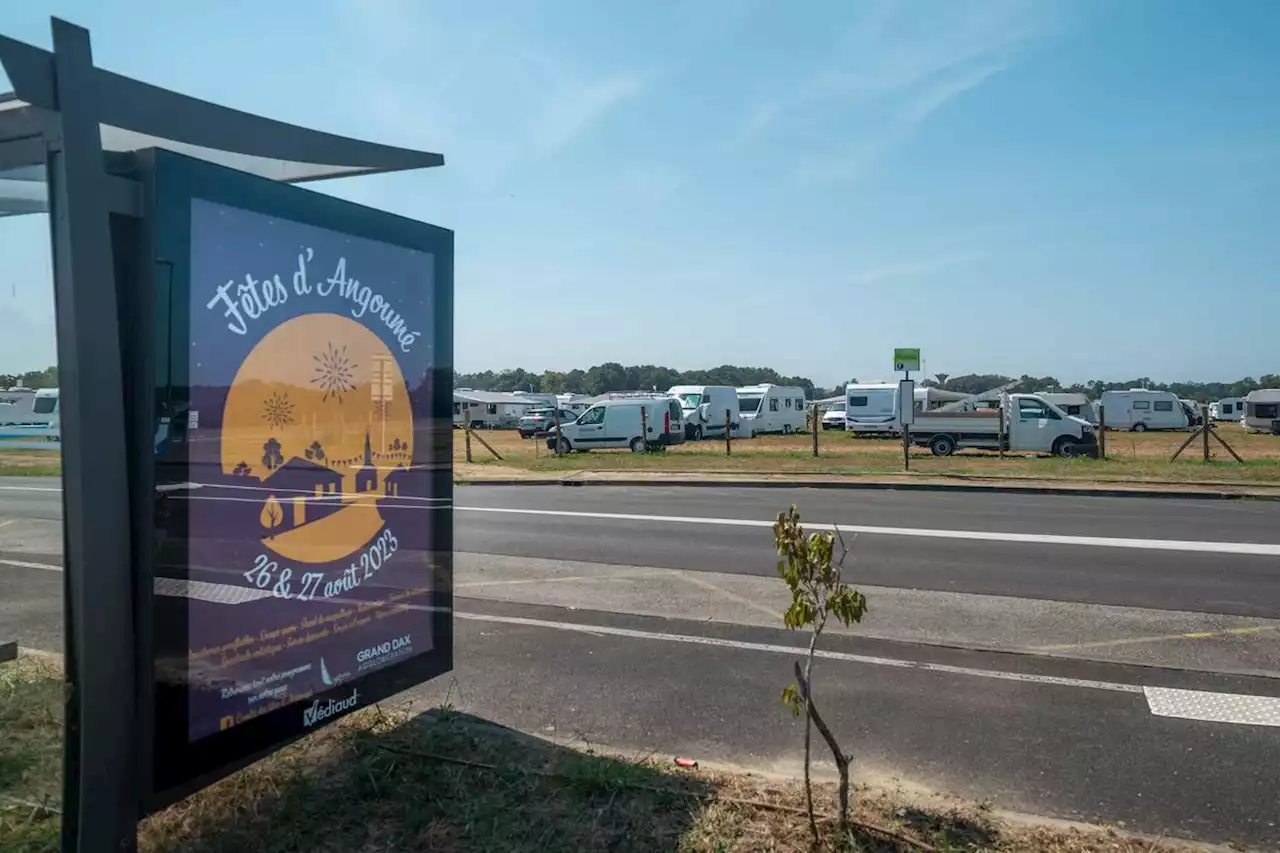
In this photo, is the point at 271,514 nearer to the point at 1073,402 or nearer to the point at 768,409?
the point at 768,409

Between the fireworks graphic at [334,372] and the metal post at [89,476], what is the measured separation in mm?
894

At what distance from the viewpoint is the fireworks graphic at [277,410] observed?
11.7 feet

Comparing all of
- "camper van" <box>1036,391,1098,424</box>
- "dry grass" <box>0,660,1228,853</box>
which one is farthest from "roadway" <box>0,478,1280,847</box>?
"camper van" <box>1036,391,1098,424</box>

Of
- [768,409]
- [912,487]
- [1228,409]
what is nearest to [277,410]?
[912,487]

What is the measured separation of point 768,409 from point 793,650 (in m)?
34.8

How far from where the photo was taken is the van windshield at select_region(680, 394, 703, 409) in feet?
121

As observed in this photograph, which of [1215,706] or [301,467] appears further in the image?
[1215,706]

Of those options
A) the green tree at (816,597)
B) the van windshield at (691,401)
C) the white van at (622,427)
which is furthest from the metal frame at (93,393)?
the van windshield at (691,401)

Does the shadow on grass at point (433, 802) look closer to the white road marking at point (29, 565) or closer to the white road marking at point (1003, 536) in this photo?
the white road marking at point (29, 565)

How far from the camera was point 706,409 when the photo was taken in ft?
120

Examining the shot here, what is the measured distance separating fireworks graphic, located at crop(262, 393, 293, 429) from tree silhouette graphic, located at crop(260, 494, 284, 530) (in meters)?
0.29

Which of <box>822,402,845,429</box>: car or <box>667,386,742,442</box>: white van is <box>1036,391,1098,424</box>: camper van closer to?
<box>822,402,845,429</box>: car

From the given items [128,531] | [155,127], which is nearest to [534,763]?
[128,531]

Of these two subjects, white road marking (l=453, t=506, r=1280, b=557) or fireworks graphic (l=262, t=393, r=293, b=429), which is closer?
fireworks graphic (l=262, t=393, r=293, b=429)
